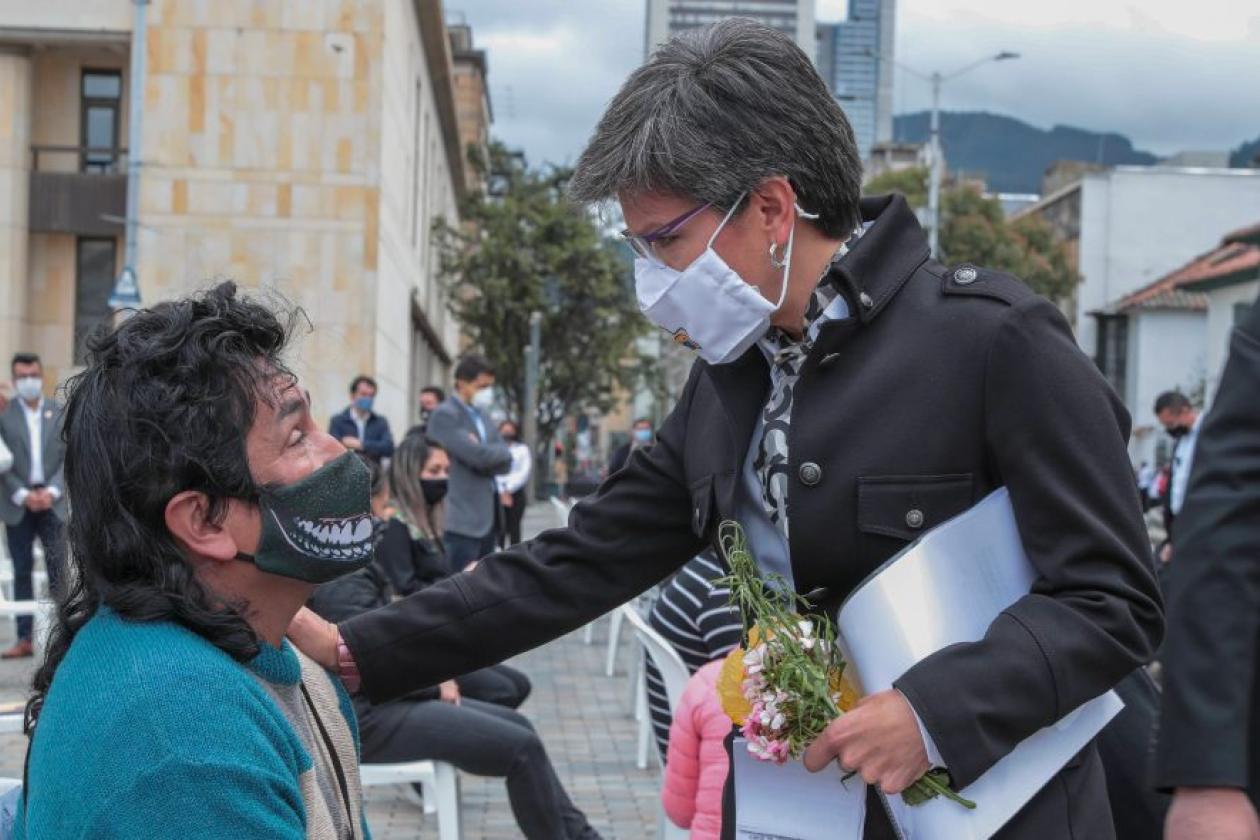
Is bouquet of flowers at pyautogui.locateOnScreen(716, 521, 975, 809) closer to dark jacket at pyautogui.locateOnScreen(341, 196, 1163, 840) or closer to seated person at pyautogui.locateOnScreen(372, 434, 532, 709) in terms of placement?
dark jacket at pyautogui.locateOnScreen(341, 196, 1163, 840)

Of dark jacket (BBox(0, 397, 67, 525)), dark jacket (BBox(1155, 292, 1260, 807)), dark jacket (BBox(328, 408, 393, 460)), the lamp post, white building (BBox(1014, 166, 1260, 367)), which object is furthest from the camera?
white building (BBox(1014, 166, 1260, 367))

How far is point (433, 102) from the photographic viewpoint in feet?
149

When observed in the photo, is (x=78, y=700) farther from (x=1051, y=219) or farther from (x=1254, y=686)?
(x=1051, y=219)

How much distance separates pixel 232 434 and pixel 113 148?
29475mm

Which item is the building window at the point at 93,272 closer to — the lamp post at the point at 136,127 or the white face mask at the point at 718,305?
the lamp post at the point at 136,127

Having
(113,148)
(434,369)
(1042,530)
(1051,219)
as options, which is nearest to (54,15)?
(113,148)

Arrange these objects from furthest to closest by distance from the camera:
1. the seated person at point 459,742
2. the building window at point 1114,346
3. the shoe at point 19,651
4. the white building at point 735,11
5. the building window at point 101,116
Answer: the white building at point 735,11 < the building window at point 1114,346 < the building window at point 101,116 < the shoe at point 19,651 < the seated person at point 459,742

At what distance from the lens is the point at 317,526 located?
2.37 meters

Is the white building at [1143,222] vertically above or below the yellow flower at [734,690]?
above

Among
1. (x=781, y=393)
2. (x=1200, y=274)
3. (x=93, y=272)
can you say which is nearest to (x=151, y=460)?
(x=781, y=393)

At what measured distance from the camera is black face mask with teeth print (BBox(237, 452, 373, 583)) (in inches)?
92.0

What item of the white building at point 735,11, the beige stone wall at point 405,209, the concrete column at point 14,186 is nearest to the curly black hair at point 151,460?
the beige stone wall at point 405,209

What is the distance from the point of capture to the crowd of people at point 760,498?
196 centimetres

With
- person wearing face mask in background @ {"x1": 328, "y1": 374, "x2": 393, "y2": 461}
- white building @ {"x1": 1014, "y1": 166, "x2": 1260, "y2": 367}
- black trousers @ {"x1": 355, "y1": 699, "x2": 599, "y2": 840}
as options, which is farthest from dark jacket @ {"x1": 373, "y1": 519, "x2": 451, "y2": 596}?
white building @ {"x1": 1014, "y1": 166, "x2": 1260, "y2": 367}
